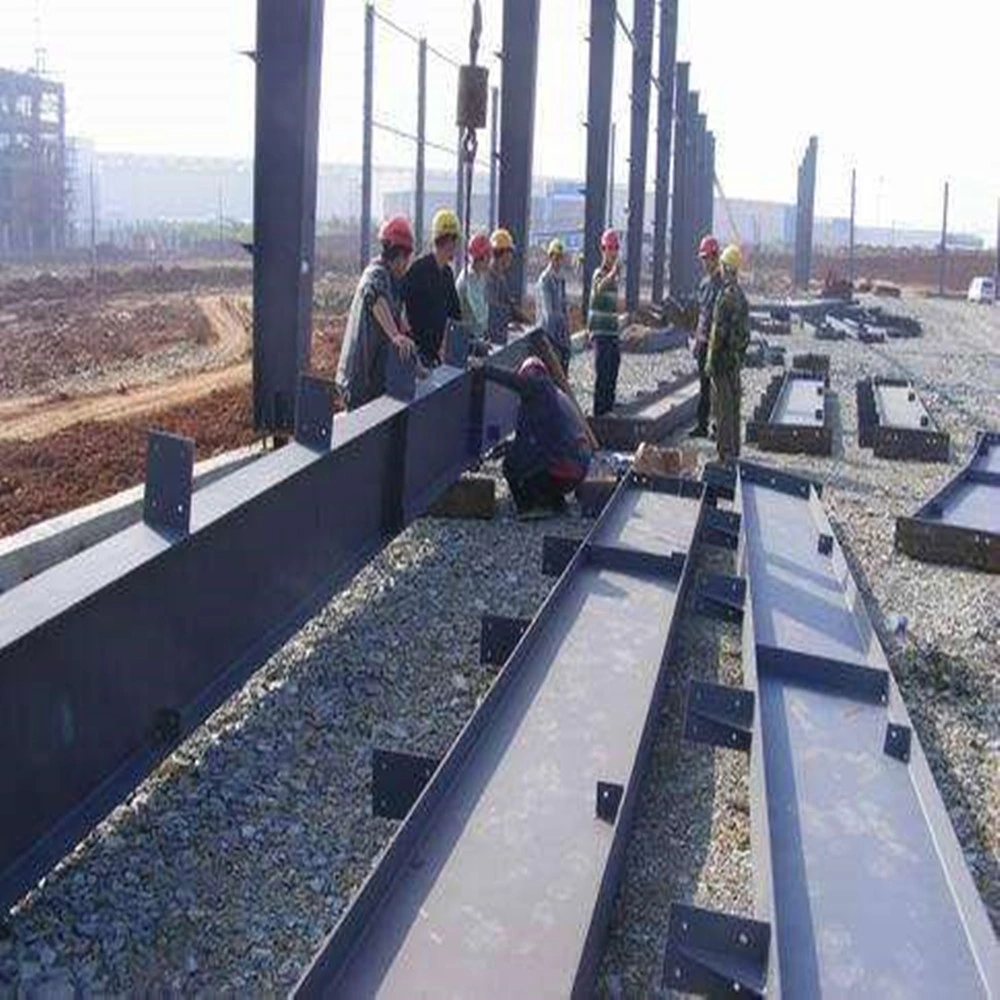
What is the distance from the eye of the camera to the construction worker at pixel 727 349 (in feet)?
32.1

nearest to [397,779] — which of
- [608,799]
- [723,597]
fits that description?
[608,799]

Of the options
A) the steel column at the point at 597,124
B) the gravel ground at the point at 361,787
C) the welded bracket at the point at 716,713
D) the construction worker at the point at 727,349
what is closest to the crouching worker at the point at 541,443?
the gravel ground at the point at 361,787

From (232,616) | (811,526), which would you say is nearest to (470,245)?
(811,526)

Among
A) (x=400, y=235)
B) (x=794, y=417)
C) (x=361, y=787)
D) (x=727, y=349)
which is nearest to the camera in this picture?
(x=361, y=787)

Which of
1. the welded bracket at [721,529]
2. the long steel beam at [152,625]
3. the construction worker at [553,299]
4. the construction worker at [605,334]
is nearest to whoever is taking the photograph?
the long steel beam at [152,625]

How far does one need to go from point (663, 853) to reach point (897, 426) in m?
8.41

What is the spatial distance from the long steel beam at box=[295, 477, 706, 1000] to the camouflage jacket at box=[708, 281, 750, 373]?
14.8 feet

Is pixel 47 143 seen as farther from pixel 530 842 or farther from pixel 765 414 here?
pixel 530 842

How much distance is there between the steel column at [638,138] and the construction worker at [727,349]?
487 inches

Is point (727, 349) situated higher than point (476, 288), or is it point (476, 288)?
point (476, 288)

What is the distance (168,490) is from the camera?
12.5 feet

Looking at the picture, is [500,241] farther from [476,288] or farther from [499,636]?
[499,636]

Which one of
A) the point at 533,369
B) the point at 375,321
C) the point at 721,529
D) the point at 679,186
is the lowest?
the point at 721,529

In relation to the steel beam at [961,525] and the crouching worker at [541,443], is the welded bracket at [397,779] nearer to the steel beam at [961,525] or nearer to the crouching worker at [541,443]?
the crouching worker at [541,443]
